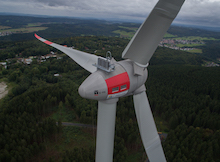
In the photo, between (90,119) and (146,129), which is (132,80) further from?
(90,119)

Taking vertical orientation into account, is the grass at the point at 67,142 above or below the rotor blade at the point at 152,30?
below

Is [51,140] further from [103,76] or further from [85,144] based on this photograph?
[103,76]

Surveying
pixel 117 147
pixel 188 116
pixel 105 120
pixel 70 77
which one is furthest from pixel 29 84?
pixel 105 120

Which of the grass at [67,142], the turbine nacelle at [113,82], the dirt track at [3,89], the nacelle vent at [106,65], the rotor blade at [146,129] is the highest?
the nacelle vent at [106,65]

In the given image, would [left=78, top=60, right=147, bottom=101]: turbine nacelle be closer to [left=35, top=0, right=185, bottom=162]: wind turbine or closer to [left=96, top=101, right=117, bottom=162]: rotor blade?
[left=35, top=0, right=185, bottom=162]: wind turbine

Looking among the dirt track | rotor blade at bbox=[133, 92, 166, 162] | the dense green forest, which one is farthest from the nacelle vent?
the dirt track

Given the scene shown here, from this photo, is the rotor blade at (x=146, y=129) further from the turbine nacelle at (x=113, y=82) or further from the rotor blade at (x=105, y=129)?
the rotor blade at (x=105, y=129)

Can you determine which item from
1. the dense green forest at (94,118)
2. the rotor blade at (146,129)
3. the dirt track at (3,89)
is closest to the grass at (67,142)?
the dense green forest at (94,118)

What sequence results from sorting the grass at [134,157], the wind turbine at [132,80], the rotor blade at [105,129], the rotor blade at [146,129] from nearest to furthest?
the wind turbine at [132,80]
the rotor blade at [105,129]
the rotor blade at [146,129]
the grass at [134,157]
